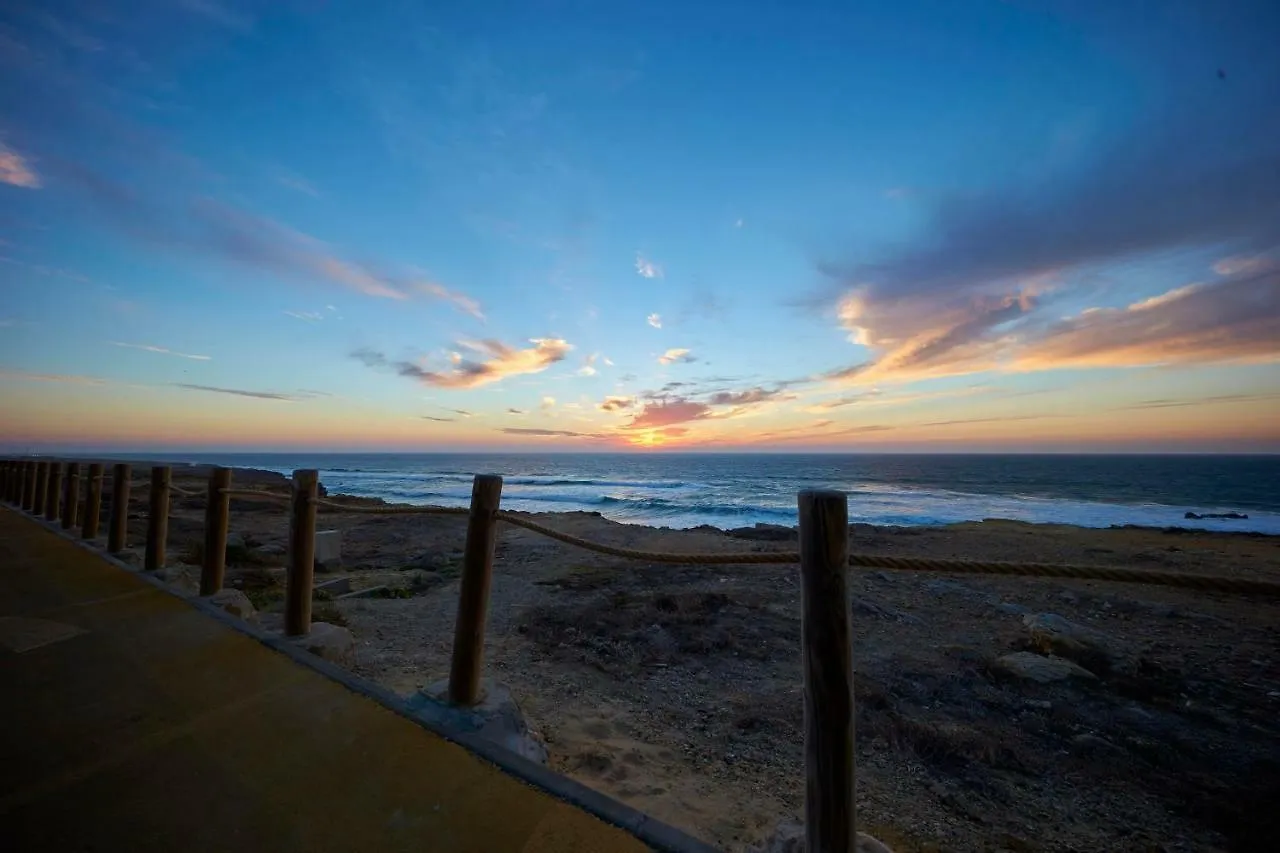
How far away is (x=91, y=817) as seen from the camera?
5.88 ft

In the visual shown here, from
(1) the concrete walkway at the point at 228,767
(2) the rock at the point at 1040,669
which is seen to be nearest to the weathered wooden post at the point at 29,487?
(1) the concrete walkway at the point at 228,767

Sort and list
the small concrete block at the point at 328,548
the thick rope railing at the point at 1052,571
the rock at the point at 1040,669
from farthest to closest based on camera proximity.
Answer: the small concrete block at the point at 328,548
the rock at the point at 1040,669
the thick rope railing at the point at 1052,571

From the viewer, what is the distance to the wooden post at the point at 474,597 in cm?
264

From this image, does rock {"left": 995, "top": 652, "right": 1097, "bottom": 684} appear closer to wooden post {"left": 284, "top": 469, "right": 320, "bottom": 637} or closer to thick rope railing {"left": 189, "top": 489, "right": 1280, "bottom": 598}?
thick rope railing {"left": 189, "top": 489, "right": 1280, "bottom": 598}

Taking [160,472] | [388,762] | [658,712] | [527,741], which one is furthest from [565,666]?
[160,472]

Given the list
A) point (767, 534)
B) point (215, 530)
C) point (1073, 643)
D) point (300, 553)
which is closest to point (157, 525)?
point (215, 530)

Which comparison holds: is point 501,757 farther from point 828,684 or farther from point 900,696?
point 900,696

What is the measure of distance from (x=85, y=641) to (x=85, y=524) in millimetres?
4926

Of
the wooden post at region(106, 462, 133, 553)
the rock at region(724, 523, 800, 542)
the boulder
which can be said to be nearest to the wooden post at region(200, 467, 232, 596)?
the boulder

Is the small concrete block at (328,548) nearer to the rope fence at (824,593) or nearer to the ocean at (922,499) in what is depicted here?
the rope fence at (824,593)

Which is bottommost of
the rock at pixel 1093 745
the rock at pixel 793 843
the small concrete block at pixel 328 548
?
the rock at pixel 1093 745

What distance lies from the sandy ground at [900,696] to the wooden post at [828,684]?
1.22 meters

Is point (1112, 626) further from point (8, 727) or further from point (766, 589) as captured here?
point (8, 727)

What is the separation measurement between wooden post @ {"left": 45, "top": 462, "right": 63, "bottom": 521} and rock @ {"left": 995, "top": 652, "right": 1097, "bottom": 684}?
42.9 feet
